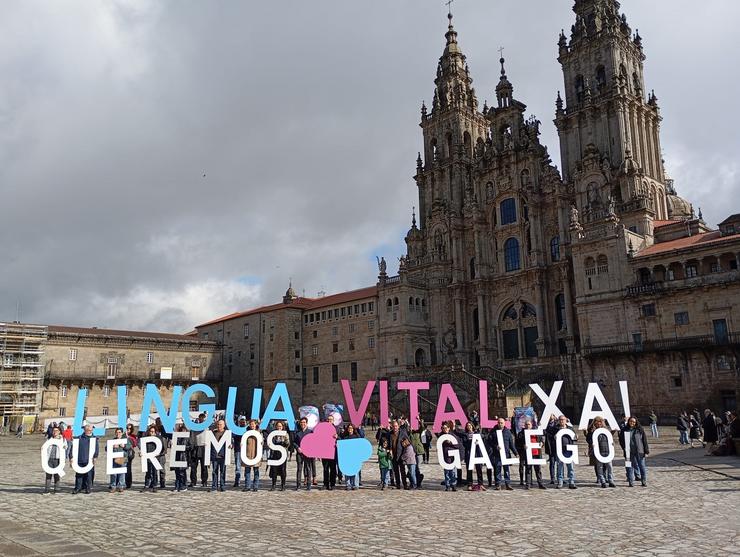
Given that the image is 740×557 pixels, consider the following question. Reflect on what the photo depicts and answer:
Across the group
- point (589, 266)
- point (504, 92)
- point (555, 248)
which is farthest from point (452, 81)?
point (589, 266)

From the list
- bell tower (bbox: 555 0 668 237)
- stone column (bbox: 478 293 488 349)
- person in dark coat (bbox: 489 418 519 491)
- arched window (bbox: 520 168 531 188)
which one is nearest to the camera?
person in dark coat (bbox: 489 418 519 491)

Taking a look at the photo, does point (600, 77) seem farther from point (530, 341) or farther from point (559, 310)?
point (530, 341)

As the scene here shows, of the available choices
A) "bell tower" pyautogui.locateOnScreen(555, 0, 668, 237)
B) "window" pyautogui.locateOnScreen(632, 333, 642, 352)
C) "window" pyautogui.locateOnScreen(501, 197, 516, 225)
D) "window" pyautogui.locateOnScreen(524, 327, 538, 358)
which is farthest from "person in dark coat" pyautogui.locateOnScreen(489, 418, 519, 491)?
"window" pyautogui.locateOnScreen(501, 197, 516, 225)

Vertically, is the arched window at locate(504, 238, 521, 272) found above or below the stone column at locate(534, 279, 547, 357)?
above

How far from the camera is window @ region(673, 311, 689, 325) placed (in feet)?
145

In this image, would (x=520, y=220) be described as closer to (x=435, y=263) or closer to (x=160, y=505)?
(x=435, y=263)

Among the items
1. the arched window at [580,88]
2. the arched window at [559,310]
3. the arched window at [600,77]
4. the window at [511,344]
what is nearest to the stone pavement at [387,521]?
the arched window at [559,310]

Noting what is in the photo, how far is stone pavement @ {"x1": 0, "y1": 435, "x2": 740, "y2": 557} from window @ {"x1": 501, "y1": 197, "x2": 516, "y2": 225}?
Result: 44.8 metres

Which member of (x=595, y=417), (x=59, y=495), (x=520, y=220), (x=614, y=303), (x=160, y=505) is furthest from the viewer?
(x=520, y=220)

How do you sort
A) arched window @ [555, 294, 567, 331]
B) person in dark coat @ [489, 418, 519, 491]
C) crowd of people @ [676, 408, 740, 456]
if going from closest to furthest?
person in dark coat @ [489, 418, 519, 491], crowd of people @ [676, 408, 740, 456], arched window @ [555, 294, 567, 331]

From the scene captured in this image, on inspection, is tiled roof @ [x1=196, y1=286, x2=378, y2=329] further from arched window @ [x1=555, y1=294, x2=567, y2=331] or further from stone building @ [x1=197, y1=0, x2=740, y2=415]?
arched window @ [x1=555, y1=294, x2=567, y2=331]

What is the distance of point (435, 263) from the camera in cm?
6688

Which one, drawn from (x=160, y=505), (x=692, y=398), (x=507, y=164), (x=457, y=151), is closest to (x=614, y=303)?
(x=692, y=398)

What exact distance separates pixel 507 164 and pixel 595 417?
4785 cm
